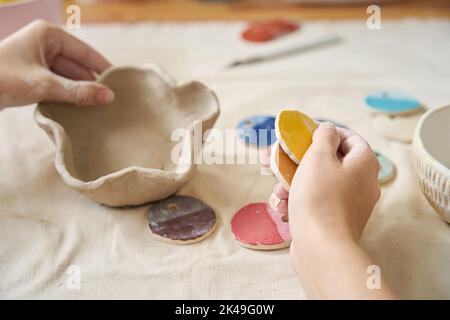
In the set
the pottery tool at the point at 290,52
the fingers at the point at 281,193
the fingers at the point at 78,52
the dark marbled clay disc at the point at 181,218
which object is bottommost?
the dark marbled clay disc at the point at 181,218

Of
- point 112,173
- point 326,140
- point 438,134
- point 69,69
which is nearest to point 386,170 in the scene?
point 438,134

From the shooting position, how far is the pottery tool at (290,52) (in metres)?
0.94

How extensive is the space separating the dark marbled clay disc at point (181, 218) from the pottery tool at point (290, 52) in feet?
1.21

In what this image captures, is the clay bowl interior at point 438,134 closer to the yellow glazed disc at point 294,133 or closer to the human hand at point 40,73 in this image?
the yellow glazed disc at point 294,133

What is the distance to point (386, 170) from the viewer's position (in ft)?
2.18

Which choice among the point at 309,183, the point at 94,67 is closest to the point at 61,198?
the point at 94,67

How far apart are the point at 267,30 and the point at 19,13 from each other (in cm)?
43

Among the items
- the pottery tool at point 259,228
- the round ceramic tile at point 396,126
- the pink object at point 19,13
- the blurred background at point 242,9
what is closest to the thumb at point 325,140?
the pottery tool at point 259,228

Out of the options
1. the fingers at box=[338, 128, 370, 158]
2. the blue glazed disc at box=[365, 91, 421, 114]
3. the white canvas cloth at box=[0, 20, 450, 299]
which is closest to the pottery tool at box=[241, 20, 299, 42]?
the white canvas cloth at box=[0, 20, 450, 299]

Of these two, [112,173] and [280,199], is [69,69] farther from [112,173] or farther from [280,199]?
[280,199]

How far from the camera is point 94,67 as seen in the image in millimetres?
732

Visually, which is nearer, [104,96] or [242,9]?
[104,96]

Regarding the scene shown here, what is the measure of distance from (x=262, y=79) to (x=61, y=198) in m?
0.39
